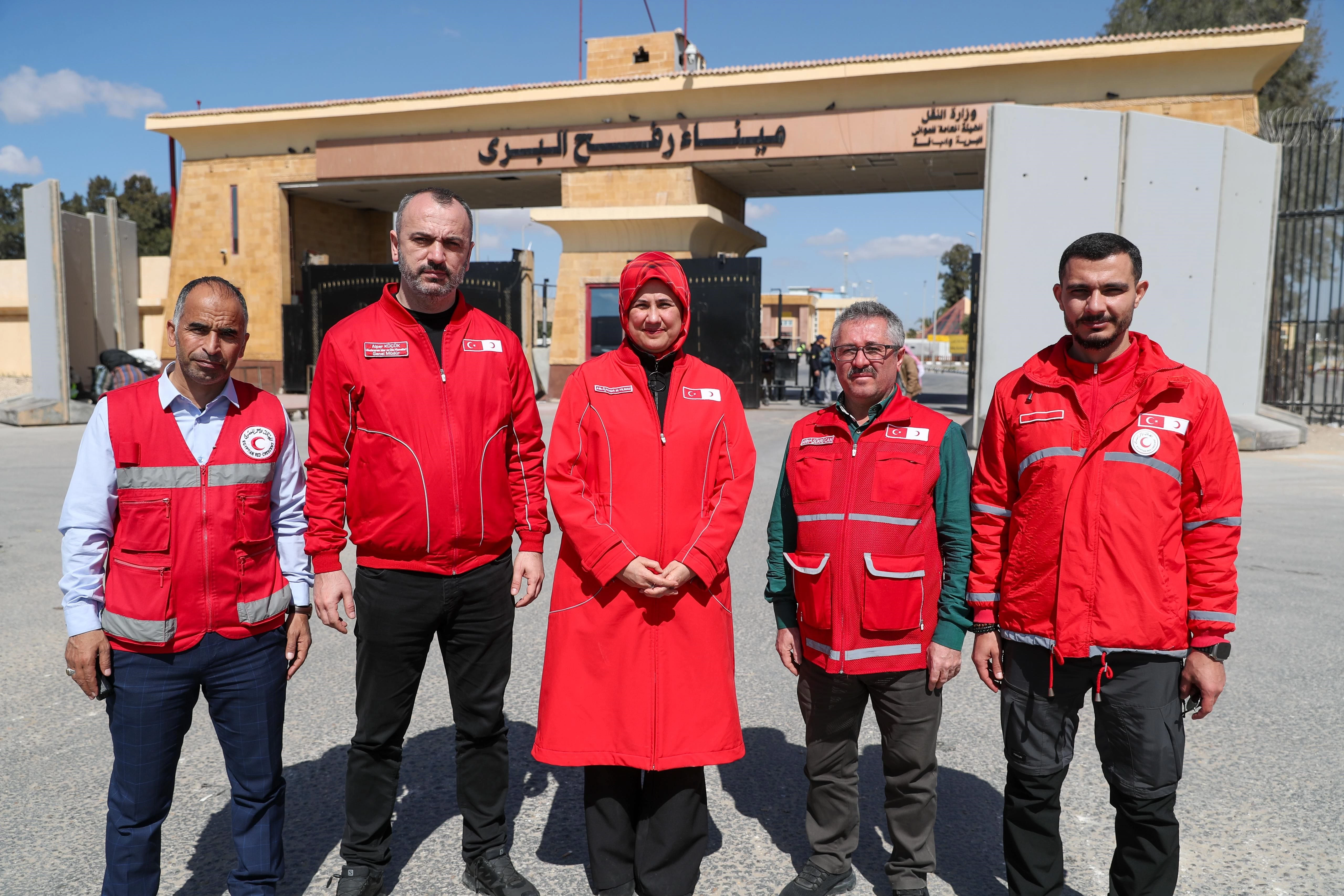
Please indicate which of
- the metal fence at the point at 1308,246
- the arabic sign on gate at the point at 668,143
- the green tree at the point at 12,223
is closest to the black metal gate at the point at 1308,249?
the metal fence at the point at 1308,246

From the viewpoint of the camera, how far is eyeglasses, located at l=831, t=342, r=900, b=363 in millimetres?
2725

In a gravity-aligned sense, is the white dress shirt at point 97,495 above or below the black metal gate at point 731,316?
below

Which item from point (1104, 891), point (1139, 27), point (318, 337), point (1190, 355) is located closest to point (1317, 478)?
point (1190, 355)

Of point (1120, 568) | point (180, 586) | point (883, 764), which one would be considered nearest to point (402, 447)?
point (180, 586)

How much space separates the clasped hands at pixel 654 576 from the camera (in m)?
2.60

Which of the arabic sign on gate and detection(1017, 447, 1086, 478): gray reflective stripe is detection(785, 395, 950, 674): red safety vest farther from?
the arabic sign on gate

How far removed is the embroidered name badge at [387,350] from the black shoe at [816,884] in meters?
2.03

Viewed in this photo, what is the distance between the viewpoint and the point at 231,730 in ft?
8.02

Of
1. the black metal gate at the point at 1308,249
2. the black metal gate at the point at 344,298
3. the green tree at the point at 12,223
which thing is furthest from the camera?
the green tree at the point at 12,223

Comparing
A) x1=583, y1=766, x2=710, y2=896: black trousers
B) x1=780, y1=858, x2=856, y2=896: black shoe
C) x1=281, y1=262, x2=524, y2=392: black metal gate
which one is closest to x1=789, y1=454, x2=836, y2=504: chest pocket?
x1=583, y1=766, x2=710, y2=896: black trousers

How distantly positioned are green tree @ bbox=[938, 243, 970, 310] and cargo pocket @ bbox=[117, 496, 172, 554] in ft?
275

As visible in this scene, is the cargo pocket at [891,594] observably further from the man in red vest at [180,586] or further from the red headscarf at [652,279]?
the man in red vest at [180,586]

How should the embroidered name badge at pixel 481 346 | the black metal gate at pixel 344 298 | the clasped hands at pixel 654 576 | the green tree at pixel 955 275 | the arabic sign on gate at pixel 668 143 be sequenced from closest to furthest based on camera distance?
1. the clasped hands at pixel 654 576
2. the embroidered name badge at pixel 481 346
3. the arabic sign on gate at pixel 668 143
4. the black metal gate at pixel 344 298
5. the green tree at pixel 955 275

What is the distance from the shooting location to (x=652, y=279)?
8.86 feet
